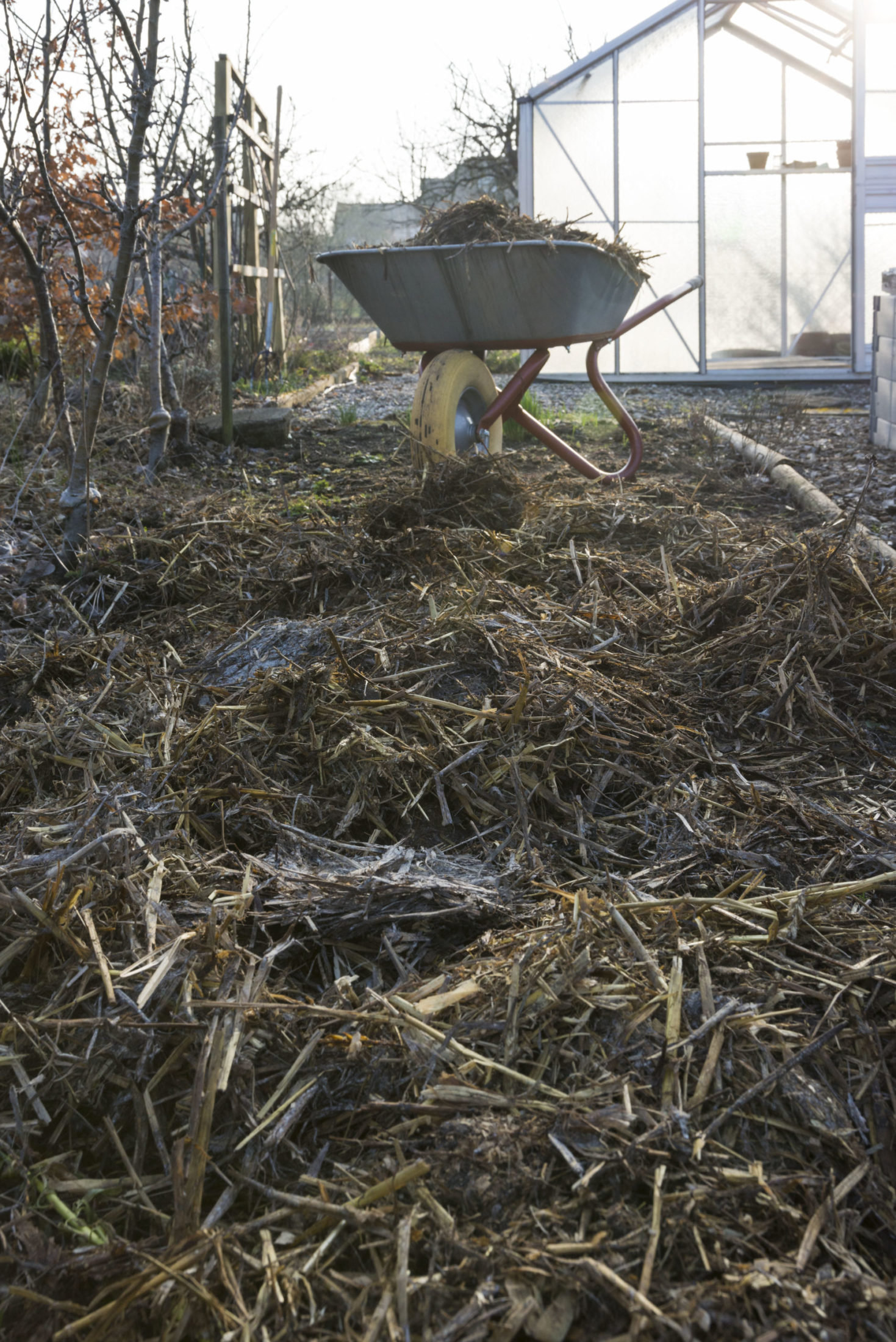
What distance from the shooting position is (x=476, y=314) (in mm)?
4180

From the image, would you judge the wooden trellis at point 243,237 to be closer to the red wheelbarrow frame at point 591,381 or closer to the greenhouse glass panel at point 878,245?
the red wheelbarrow frame at point 591,381

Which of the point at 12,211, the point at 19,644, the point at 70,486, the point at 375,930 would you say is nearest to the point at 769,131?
the point at 12,211

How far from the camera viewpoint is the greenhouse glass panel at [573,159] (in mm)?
9234

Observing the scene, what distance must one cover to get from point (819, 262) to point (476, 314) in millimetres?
8971

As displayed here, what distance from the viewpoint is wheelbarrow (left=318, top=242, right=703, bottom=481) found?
399 cm

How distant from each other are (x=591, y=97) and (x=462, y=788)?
9317 millimetres

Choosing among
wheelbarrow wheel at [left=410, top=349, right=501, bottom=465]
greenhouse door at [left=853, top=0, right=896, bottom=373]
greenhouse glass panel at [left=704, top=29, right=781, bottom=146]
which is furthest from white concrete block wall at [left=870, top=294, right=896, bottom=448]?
greenhouse glass panel at [left=704, top=29, right=781, bottom=146]

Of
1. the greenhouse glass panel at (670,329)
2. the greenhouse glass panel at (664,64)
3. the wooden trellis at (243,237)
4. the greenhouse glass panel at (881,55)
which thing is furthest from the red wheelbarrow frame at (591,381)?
the greenhouse glass panel at (881,55)

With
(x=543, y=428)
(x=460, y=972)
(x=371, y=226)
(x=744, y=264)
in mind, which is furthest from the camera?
(x=371, y=226)

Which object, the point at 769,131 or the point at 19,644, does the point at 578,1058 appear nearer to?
the point at 19,644

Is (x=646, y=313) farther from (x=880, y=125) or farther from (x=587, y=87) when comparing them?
(x=880, y=125)

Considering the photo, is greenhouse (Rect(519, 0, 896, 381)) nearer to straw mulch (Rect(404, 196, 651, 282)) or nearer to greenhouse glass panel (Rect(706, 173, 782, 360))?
greenhouse glass panel (Rect(706, 173, 782, 360))

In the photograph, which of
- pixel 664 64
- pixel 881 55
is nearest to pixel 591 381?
pixel 664 64

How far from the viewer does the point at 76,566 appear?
315cm
